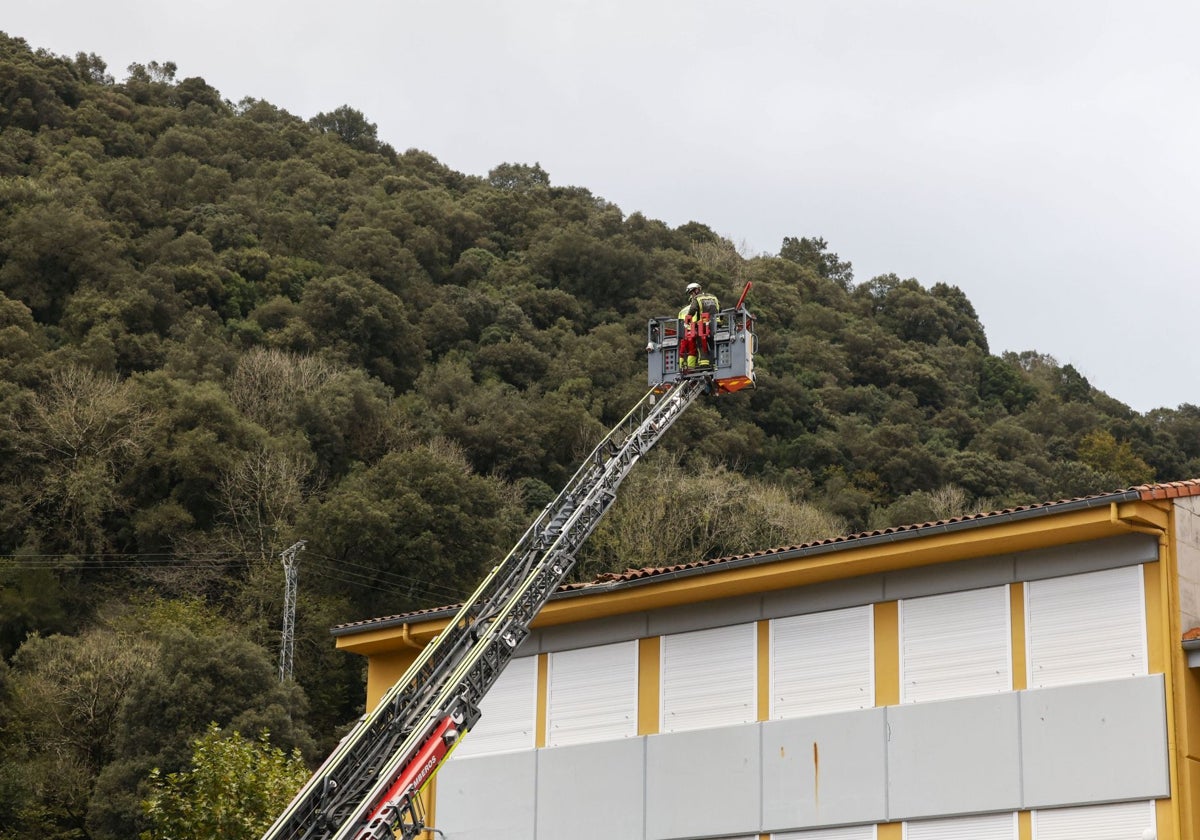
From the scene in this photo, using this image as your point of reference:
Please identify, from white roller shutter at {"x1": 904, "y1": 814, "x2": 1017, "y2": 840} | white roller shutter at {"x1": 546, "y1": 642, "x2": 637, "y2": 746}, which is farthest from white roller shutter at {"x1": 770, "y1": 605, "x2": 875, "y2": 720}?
white roller shutter at {"x1": 546, "y1": 642, "x2": 637, "y2": 746}

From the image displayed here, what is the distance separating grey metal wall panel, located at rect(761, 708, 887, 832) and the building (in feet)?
0.09

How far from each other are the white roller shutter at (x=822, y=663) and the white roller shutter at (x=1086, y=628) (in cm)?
208

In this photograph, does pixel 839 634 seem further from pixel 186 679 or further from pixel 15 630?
pixel 15 630

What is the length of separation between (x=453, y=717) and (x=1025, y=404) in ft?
231

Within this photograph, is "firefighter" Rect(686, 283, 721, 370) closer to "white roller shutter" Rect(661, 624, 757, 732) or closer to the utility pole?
"white roller shutter" Rect(661, 624, 757, 732)

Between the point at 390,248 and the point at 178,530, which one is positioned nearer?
the point at 178,530

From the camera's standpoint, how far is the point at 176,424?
62031 millimetres

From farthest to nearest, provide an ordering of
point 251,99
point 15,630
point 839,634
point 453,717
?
point 251,99
point 15,630
point 839,634
point 453,717

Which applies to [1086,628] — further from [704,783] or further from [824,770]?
[704,783]

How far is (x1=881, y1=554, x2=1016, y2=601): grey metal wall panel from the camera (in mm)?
19234

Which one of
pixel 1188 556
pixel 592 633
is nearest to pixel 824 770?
pixel 592 633

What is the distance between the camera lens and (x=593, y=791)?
71.1ft

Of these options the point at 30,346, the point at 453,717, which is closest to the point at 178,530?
the point at 30,346

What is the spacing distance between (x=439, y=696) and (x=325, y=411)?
155 ft
